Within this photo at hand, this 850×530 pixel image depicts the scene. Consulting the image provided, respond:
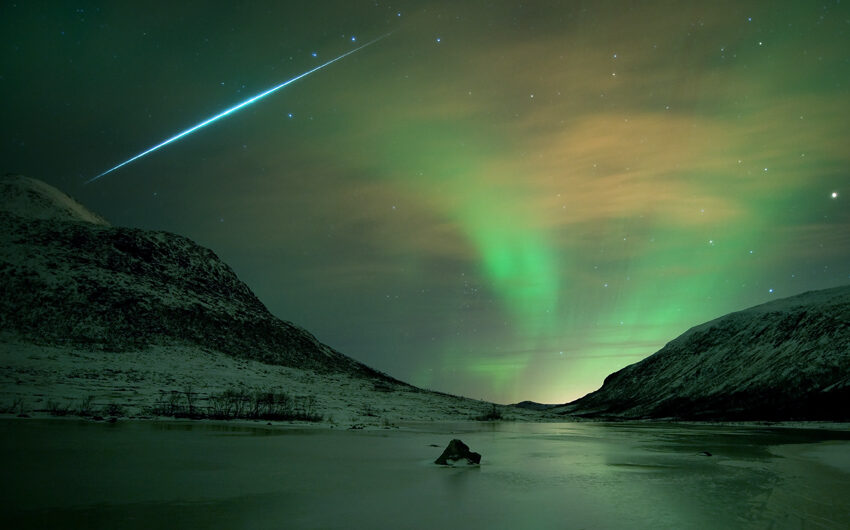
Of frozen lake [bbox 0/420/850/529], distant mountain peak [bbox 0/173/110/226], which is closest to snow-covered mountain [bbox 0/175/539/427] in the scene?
distant mountain peak [bbox 0/173/110/226]

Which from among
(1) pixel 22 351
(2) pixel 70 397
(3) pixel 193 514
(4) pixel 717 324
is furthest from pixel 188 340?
(4) pixel 717 324

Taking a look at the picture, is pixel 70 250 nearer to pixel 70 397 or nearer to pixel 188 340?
pixel 188 340

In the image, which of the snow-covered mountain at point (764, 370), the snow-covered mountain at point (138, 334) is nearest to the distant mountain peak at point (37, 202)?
the snow-covered mountain at point (138, 334)

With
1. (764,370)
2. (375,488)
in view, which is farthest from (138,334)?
(764,370)

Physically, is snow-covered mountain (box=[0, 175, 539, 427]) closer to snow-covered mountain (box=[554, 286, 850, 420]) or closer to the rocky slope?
the rocky slope

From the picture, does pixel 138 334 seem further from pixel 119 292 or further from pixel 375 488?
pixel 375 488
